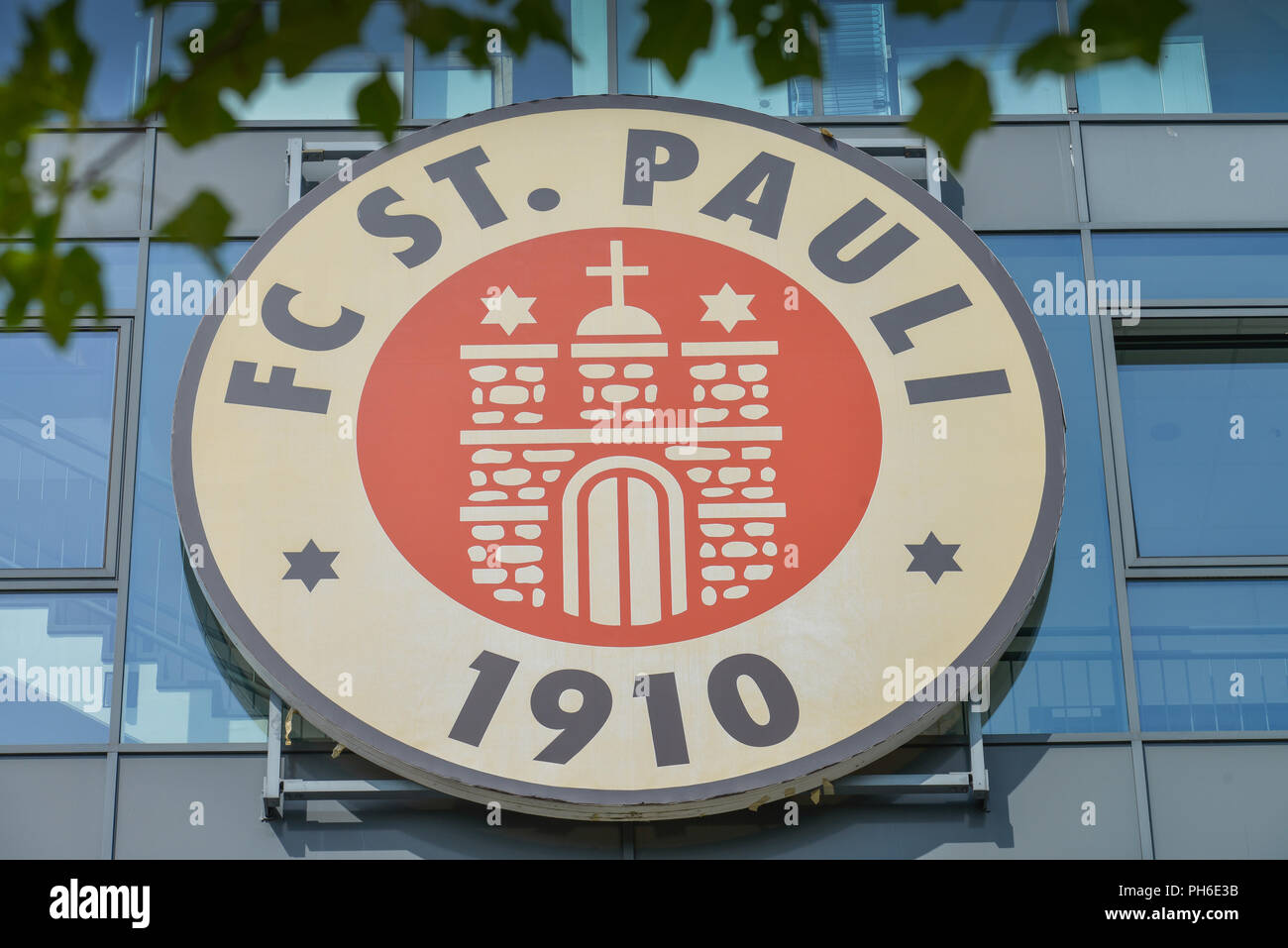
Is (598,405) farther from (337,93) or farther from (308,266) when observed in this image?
(337,93)

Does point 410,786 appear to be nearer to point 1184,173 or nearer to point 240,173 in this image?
point 240,173

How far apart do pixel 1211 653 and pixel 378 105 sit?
230 inches

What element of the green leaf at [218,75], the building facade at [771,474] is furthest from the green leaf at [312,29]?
the building facade at [771,474]

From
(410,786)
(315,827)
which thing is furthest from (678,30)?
(315,827)

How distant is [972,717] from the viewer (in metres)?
7.79

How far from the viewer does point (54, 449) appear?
8.45 meters

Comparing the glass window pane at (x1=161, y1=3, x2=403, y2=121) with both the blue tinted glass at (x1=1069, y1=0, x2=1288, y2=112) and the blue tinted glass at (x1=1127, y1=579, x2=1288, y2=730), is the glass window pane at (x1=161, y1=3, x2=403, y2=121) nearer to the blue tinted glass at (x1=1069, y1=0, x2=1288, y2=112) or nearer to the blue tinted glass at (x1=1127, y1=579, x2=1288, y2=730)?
the blue tinted glass at (x1=1069, y1=0, x2=1288, y2=112)

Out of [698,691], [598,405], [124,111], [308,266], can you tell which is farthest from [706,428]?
[124,111]

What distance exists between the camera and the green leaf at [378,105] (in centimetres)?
358

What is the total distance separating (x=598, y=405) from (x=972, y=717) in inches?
89.0

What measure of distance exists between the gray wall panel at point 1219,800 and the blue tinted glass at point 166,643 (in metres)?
4.13

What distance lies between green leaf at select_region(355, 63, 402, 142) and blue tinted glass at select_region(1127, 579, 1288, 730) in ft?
18.4
